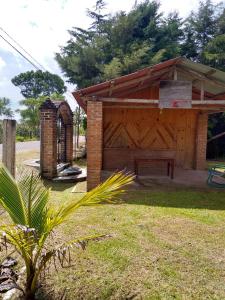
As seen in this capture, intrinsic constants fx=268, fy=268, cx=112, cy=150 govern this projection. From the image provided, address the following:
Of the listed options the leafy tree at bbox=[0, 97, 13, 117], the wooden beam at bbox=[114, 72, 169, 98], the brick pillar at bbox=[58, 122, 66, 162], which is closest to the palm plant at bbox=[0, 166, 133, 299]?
the wooden beam at bbox=[114, 72, 169, 98]

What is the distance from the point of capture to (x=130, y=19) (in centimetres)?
1886

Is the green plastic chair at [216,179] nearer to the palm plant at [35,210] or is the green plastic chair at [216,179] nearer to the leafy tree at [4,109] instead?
the palm plant at [35,210]

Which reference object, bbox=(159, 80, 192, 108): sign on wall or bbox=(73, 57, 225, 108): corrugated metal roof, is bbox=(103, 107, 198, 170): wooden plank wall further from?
bbox=(159, 80, 192, 108): sign on wall

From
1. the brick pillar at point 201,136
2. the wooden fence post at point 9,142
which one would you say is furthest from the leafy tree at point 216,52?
the wooden fence post at point 9,142

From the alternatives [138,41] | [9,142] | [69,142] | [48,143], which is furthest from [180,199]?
[138,41]

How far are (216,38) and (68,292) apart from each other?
776 inches

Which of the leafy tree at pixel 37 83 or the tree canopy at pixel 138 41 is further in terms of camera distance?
the leafy tree at pixel 37 83

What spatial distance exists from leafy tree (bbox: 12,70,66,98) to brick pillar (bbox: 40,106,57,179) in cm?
5792

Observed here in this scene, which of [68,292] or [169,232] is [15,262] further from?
[169,232]

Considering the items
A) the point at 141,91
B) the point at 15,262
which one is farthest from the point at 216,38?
the point at 15,262

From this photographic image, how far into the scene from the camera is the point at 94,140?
23.6 feet

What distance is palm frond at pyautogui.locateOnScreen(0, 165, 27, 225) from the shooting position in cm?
264

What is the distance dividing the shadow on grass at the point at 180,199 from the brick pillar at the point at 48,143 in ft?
10.0

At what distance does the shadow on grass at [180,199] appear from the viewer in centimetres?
618
